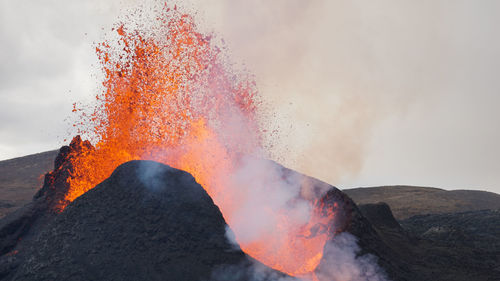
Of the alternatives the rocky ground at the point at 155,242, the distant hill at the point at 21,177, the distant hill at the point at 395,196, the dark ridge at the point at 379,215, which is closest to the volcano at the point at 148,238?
the rocky ground at the point at 155,242

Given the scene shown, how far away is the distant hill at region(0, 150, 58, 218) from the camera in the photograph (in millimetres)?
36688

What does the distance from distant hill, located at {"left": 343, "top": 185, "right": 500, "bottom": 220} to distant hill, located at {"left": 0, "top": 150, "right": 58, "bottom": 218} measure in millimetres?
35320

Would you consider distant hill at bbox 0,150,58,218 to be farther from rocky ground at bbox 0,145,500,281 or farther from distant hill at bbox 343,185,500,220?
distant hill at bbox 343,185,500,220

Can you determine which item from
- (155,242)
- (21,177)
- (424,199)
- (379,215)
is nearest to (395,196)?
(424,199)

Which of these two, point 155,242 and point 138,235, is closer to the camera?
point 155,242

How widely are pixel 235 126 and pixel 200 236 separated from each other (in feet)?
20.0

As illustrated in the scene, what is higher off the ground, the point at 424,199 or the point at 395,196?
the point at 395,196

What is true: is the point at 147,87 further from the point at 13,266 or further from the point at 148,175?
the point at 13,266

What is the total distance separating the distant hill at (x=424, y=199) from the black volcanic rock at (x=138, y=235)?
2554 centimetres

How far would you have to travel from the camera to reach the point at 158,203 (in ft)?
28.2

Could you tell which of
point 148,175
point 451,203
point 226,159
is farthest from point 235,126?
point 451,203

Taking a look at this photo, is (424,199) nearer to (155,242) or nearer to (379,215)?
(379,215)

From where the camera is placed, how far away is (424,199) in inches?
1465

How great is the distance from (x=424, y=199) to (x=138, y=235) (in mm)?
35809
